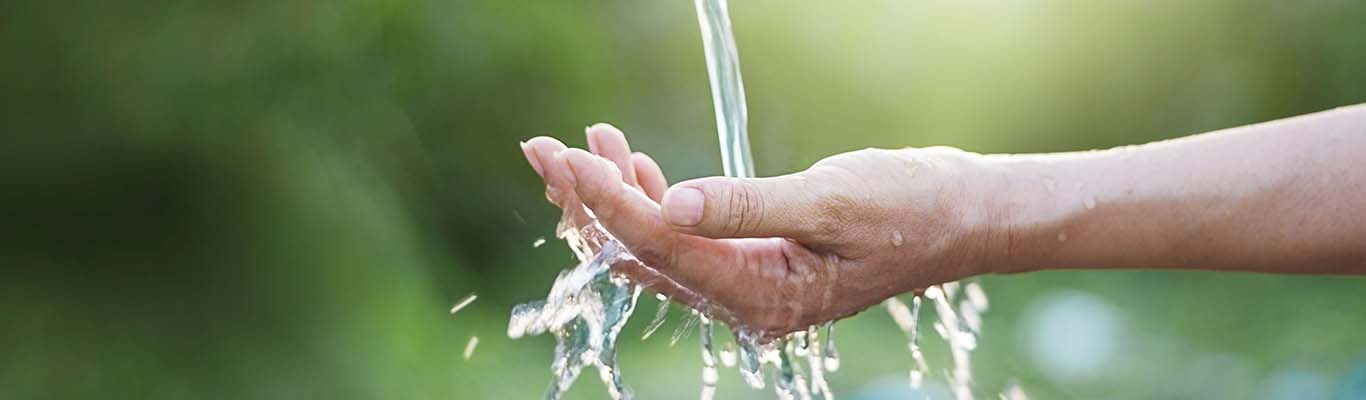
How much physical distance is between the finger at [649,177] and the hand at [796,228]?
86mm

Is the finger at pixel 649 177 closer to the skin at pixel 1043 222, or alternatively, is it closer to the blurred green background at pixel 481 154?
the skin at pixel 1043 222

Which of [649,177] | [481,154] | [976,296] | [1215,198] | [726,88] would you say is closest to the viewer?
[1215,198]

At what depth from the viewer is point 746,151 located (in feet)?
8.36

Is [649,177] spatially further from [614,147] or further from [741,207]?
[741,207]

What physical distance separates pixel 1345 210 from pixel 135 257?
3.45 meters

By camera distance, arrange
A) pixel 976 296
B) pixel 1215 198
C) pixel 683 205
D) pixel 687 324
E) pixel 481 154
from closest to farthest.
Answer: pixel 683 205 < pixel 1215 198 < pixel 687 324 < pixel 976 296 < pixel 481 154

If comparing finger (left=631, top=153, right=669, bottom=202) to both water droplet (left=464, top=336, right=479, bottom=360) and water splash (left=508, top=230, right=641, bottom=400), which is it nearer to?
water splash (left=508, top=230, right=641, bottom=400)

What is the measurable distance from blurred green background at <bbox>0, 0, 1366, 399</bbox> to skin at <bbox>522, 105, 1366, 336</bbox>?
99.9 inches

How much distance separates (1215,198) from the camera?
1872 mm

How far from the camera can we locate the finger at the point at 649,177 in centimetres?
207

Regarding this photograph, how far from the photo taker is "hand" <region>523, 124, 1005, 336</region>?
5.53 feet

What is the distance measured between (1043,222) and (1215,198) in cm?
22

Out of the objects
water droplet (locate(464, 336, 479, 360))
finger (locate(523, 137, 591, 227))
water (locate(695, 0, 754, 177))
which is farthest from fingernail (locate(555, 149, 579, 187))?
water droplet (locate(464, 336, 479, 360))

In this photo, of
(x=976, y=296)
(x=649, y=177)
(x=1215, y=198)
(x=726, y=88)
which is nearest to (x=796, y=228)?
(x=649, y=177)
